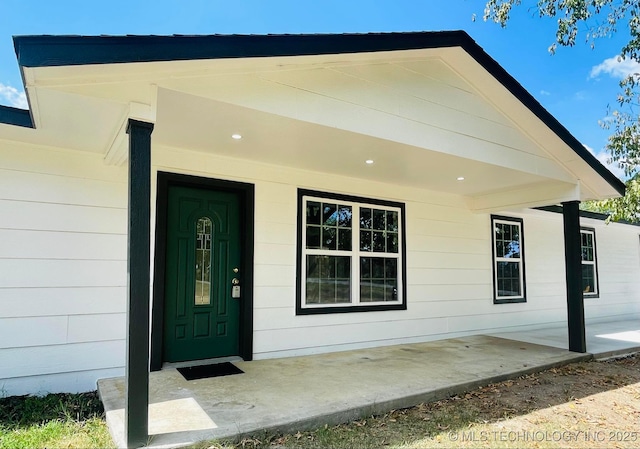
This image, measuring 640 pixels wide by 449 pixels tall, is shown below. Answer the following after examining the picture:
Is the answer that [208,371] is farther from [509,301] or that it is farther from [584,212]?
[584,212]

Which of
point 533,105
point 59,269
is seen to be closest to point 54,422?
point 59,269

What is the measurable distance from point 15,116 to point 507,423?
4.99 metres

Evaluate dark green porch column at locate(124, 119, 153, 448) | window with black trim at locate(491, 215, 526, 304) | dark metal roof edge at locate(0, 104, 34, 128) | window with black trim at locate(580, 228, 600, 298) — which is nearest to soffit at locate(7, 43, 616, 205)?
dark metal roof edge at locate(0, 104, 34, 128)

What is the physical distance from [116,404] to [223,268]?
1964 millimetres

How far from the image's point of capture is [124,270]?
4.30 meters

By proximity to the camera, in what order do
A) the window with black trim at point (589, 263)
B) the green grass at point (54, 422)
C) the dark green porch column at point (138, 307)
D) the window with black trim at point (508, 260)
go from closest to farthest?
the dark green porch column at point (138, 307)
the green grass at point (54, 422)
the window with black trim at point (508, 260)
the window with black trim at point (589, 263)

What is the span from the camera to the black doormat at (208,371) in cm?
423

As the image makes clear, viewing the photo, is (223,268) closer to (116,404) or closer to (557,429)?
(116,404)

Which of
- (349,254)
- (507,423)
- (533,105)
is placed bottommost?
(507,423)

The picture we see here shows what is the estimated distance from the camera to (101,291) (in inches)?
164

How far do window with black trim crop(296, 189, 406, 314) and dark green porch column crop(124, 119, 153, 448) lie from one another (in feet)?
8.93

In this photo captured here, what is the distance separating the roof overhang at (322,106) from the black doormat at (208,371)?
92.2 inches

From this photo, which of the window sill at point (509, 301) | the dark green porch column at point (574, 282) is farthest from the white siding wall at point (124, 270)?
the dark green porch column at point (574, 282)

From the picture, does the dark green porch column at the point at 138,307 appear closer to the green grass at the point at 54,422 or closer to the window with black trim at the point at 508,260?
the green grass at the point at 54,422
